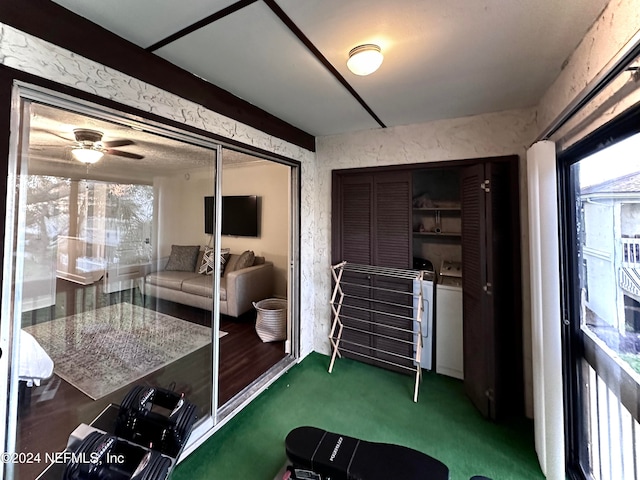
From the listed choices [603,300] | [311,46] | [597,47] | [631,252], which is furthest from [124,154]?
[603,300]

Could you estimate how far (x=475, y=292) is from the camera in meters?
2.19

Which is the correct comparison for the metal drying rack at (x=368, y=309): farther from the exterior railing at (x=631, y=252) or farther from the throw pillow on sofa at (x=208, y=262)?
the exterior railing at (x=631, y=252)

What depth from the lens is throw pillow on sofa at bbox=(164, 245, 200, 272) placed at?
103 inches

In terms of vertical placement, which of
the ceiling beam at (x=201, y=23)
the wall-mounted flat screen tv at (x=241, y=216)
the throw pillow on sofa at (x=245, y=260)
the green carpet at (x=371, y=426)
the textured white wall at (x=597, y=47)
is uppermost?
the ceiling beam at (x=201, y=23)

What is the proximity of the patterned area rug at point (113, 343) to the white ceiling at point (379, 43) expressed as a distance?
186 centimetres

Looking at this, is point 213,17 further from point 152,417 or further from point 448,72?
point 152,417

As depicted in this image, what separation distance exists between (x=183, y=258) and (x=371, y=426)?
2336 mm

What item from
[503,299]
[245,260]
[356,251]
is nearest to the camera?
[503,299]

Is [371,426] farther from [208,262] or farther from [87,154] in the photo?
[87,154]

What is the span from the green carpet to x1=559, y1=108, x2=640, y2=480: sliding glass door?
42 centimetres

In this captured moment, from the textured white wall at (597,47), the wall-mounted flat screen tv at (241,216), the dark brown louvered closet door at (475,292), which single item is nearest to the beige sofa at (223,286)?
the wall-mounted flat screen tv at (241,216)

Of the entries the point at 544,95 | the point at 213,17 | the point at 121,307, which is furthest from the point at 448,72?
the point at 121,307

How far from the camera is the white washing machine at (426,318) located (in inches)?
103

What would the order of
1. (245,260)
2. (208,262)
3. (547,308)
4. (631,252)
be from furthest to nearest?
(245,260) < (208,262) < (547,308) < (631,252)
